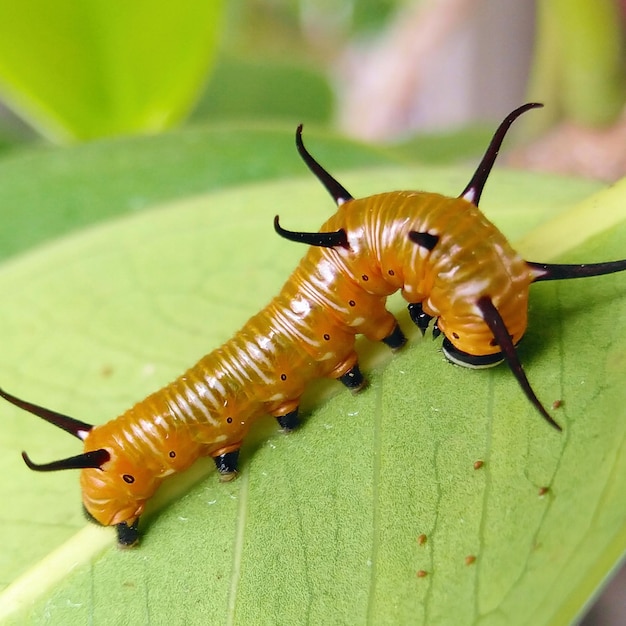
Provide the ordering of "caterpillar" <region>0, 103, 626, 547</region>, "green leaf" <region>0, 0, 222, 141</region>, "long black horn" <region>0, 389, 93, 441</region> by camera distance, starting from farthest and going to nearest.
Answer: "green leaf" <region>0, 0, 222, 141</region>, "long black horn" <region>0, 389, 93, 441</region>, "caterpillar" <region>0, 103, 626, 547</region>

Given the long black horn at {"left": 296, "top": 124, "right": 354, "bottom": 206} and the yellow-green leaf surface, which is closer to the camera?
the yellow-green leaf surface

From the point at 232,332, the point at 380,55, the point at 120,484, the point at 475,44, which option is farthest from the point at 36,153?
the point at 380,55

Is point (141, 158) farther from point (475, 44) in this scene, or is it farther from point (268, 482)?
point (475, 44)

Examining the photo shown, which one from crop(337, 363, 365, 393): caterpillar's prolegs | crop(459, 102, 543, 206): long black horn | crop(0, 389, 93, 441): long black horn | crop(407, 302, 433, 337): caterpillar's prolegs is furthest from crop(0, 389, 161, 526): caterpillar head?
crop(459, 102, 543, 206): long black horn

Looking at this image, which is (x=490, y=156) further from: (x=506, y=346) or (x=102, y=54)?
(x=102, y=54)

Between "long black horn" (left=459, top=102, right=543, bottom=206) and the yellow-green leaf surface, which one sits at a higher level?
"long black horn" (left=459, top=102, right=543, bottom=206)

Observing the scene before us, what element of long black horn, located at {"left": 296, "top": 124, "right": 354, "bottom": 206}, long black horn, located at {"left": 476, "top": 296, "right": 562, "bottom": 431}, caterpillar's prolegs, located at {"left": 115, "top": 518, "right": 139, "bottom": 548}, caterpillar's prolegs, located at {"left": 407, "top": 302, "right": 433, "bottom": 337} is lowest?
caterpillar's prolegs, located at {"left": 115, "top": 518, "right": 139, "bottom": 548}

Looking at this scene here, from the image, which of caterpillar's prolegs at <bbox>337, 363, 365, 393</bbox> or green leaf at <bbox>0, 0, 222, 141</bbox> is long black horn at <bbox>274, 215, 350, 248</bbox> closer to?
caterpillar's prolegs at <bbox>337, 363, 365, 393</bbox>
